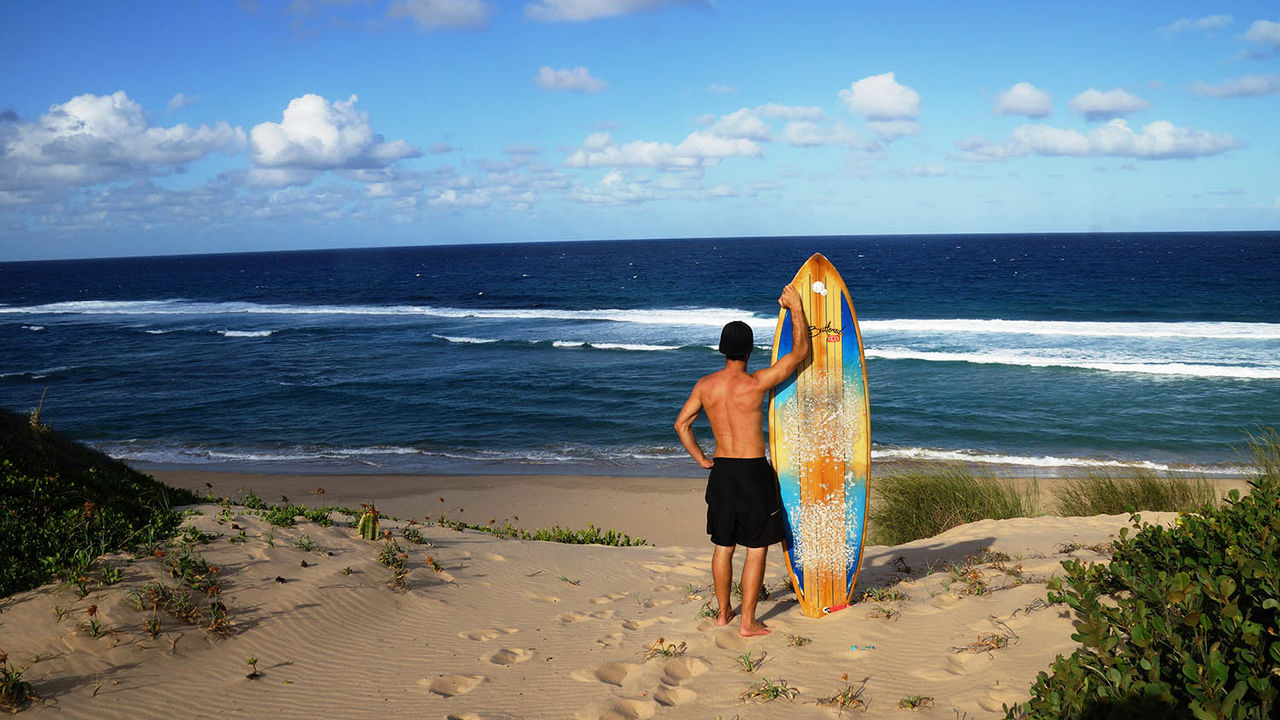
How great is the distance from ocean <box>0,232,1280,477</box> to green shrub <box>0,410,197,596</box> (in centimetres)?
866

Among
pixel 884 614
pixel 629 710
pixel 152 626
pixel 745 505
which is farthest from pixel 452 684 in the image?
pixel 884 614

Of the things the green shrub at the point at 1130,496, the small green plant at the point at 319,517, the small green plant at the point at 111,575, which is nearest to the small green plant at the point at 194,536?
the small green plant at the point at 111,575

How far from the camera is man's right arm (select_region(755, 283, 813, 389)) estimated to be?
188 inches

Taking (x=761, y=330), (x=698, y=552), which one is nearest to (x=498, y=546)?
(x=698, y=552)

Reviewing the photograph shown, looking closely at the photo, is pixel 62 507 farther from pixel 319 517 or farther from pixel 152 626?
pixel 319 517

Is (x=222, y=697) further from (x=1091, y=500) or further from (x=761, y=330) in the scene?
(x=761, y=330)

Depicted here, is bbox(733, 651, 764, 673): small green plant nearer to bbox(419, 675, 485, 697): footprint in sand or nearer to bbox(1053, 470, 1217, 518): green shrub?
bbox(419, 675, 485, 697): footprint in sand

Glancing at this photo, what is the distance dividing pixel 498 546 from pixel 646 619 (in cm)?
225

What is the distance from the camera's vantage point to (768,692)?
3.87m

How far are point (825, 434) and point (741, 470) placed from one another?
94 cm

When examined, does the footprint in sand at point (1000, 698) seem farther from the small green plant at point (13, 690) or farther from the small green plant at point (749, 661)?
the small green plant at point (13, 690)

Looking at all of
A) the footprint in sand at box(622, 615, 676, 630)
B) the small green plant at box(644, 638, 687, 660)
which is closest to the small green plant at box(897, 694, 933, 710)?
the small green plant at box(644, 638, 687, 660)

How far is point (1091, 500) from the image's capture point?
8688 mm

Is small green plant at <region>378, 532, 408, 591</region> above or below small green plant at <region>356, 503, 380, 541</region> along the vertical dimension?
below
